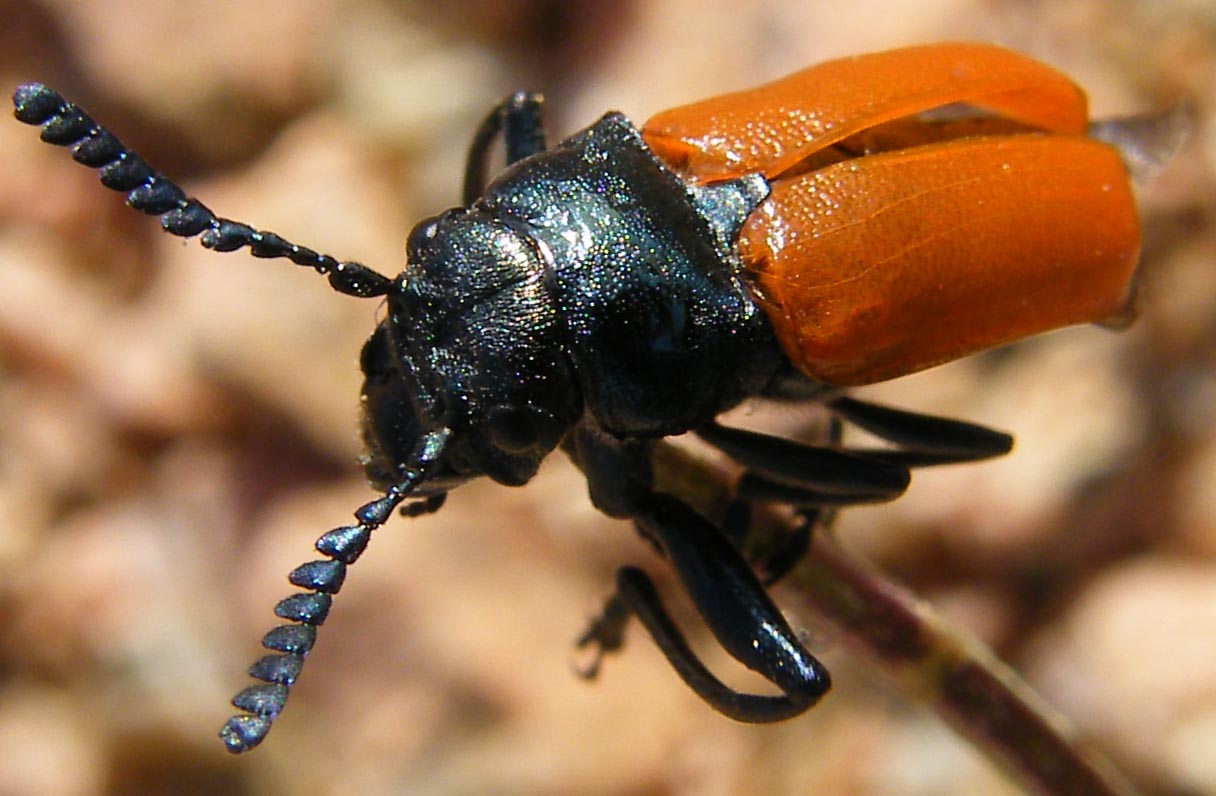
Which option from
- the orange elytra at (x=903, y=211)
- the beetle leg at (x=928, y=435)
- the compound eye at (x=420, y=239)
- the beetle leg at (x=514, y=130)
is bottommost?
the beetle leg at (x=928, y=435)

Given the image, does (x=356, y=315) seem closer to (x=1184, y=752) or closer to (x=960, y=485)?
(x=960, y=485)

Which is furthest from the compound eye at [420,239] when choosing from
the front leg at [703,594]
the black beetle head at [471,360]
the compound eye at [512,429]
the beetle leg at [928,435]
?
the beetle leg at [928,435]

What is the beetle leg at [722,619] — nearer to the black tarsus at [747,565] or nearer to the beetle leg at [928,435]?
the black tarsus at [747,565]

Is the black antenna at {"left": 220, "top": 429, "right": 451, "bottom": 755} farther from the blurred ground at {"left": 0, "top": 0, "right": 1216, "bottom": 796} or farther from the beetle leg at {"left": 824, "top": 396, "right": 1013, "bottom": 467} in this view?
the blurred ground at {"left": 0, "top": 0, "right": 1216, "bottom": 796}

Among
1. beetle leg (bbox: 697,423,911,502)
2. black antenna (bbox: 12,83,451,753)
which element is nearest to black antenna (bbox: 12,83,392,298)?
black antenna (bbox: 12,83,451,753)

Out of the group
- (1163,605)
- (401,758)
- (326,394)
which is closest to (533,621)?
(401,758)

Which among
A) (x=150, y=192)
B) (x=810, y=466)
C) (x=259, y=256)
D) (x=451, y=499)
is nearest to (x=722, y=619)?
(x=810, y=466)
